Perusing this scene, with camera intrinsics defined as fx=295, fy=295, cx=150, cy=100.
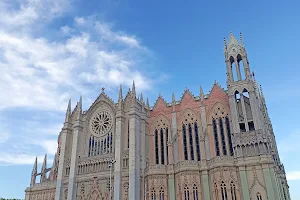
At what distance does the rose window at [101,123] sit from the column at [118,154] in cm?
297

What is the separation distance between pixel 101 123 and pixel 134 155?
966 cm

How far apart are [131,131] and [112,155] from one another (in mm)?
4500

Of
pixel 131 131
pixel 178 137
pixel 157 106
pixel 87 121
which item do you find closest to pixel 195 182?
pixel 178 137

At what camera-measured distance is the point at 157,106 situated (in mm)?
46031

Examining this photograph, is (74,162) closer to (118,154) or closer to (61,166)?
(61,166)

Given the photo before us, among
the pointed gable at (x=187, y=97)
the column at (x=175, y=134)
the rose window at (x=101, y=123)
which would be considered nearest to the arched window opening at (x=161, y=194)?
the column at (x=175, y=134)

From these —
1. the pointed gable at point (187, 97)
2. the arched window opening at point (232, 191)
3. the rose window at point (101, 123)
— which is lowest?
the arched window opening at point (232, 191)

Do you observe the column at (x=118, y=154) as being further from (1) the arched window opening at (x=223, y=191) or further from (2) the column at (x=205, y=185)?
(1) the arched window opening at (x=223, y=191)

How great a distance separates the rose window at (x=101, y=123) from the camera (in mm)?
A: 45625

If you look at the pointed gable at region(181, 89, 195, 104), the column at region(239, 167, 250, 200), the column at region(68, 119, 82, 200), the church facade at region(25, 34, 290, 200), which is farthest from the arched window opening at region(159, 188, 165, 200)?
the pointed gable at region(181, 89, 195, 104)

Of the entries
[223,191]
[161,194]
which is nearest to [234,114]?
[223,191]

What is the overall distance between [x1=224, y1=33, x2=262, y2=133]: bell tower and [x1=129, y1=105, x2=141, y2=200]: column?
518 inches

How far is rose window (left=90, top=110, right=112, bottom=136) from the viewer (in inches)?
1796

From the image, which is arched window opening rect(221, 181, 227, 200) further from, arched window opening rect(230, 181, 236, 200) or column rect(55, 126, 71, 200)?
column rect(55, 126, 71, 200)
